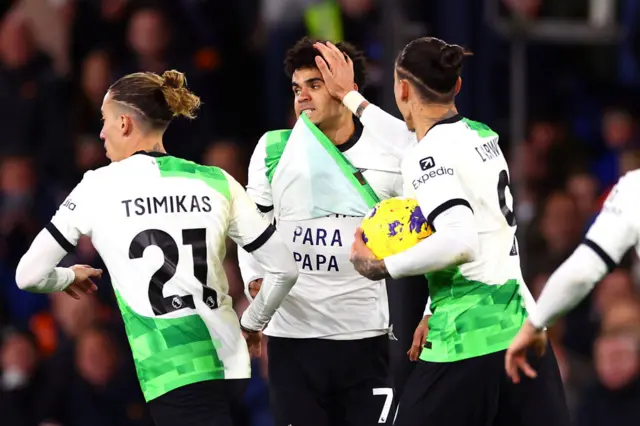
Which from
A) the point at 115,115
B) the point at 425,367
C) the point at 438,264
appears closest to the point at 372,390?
the point at 425,367

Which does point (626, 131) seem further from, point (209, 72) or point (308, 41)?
point (308, 41)

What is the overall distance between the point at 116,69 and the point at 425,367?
5713 millimetres

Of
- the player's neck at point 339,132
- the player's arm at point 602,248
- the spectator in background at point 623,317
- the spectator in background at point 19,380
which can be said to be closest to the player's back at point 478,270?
the player's arm at point 602,248

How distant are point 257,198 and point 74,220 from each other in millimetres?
994

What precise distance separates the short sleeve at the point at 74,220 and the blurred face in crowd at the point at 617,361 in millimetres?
3831

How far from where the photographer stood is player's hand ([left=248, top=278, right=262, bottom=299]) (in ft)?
19.4

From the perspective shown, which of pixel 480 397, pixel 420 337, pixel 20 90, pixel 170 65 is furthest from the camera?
pixel 20 90

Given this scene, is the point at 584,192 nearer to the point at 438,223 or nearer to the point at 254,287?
the point at 254,287

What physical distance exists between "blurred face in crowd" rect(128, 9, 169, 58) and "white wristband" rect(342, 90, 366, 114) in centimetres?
451

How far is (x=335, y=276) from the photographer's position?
232 inches

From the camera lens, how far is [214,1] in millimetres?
10680

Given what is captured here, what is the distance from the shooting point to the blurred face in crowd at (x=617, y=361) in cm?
809

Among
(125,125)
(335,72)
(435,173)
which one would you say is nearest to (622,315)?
(335,72)

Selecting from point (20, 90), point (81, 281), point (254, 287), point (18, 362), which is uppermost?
point (20, 90)
